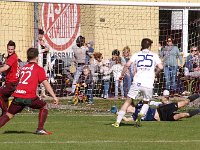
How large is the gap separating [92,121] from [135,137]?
3632 millimetres

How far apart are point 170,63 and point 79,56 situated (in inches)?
109

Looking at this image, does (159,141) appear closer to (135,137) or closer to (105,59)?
(135,137)

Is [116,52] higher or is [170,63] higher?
[116,52]

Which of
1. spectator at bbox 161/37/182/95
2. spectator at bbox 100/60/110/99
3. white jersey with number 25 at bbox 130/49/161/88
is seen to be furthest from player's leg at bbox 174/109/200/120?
spectator at bbox 100/60/110/99

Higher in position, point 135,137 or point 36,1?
point 36,1

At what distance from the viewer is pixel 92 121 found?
1795cm

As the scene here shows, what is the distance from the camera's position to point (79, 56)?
23.0m

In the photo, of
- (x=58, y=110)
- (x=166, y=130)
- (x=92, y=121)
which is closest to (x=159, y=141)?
(x=166, y=130)

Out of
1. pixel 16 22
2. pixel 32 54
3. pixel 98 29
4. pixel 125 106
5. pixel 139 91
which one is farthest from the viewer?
pixel 98 29

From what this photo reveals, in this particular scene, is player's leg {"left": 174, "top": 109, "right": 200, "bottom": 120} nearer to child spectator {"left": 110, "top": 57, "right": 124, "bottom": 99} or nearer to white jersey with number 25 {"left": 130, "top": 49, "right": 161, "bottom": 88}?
white jersey with number 25 {"left": 130, "top": 49, "right": 161, "bottom": 88}

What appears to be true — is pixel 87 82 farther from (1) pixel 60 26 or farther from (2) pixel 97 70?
(1) pixel 60 26

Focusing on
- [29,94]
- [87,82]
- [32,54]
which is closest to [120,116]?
[29,94]

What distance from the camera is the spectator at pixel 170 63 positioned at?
2295 cm

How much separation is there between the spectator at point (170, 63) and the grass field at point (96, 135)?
406 centimetres
